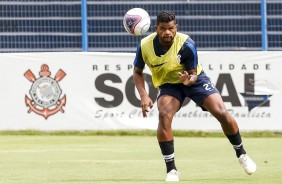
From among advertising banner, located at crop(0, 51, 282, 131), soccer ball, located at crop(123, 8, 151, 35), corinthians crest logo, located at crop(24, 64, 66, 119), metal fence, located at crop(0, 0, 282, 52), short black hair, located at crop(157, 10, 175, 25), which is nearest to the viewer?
short black hair, located at crop(157, 10, 175, 25)

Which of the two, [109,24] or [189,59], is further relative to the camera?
[109,24]

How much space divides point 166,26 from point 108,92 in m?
10.0

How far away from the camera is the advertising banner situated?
19938 millimetres

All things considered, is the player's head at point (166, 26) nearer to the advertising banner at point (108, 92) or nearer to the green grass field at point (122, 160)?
the green grass field at point (122, 160)

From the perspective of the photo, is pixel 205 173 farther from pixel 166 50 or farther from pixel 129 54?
pixel 129 54

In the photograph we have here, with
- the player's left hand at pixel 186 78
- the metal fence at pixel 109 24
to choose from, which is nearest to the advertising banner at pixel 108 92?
the metal fence at pixel 109 24

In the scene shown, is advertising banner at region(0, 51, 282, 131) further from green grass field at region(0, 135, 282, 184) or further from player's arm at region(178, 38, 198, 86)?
player's arm at region(178, 38, 198, 86)

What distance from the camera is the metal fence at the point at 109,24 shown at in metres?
21.7

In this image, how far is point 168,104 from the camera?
10406mm

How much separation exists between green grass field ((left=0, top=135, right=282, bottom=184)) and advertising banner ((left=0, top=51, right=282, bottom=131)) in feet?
1.70

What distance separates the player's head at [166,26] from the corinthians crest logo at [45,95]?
1013 cm

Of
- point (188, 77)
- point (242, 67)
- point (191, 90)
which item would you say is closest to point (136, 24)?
point (191, 90)

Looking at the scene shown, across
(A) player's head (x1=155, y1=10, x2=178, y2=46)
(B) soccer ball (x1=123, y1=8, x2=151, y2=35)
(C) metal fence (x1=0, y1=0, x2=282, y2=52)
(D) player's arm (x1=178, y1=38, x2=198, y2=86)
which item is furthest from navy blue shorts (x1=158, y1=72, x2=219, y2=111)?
(C) metal fence (x1=0, y1=0, x2=282, y2=52)

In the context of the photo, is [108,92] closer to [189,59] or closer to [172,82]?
[172,82]
